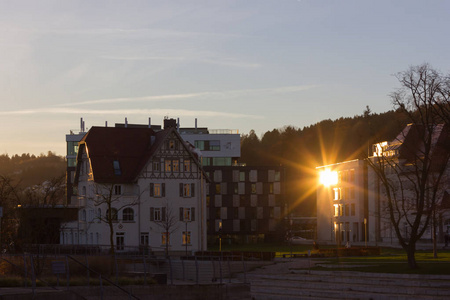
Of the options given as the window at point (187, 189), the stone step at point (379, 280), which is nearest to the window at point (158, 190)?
the window at point (187, 189)

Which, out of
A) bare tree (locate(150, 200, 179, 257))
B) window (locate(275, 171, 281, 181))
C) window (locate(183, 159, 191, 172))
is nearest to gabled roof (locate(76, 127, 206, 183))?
window (locate(183, 159, 191, 172))

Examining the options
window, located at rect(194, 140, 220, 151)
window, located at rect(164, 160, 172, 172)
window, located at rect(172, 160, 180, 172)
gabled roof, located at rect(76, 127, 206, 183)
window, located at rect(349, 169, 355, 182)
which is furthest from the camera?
window, located at rect(194, 140, 220, 151)

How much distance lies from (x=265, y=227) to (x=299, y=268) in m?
69.7

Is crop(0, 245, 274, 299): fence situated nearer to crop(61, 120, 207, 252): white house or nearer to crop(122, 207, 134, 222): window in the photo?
crop(122, 207, 134, 222): window

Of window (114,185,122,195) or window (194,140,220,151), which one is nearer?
window (114,185,122,195)

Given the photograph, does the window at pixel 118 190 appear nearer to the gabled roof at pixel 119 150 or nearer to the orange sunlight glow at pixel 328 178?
the gabled roof at pixel 119 150

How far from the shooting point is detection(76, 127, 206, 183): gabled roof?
8431 centimetres

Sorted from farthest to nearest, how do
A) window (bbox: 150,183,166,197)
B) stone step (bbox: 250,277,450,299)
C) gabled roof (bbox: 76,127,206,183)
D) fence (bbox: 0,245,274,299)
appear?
window (bbox: 150,183,166,197)
gabled roof (bbox: 76,127,206,183)
stone step (bbox: 250,277,450,299)
fence (bbox: 0,245,274,299)

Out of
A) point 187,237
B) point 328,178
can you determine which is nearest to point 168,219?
point 187,237

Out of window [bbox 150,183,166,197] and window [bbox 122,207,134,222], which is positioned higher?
window [bbox 150,183,166,197]

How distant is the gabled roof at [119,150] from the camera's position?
8431 cm

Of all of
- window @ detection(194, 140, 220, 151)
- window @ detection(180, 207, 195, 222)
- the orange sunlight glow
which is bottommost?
window @ detection(180, 207, 195, 222)

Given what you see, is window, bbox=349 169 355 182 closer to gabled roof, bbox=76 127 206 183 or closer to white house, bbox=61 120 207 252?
white house, bbox=61 120 207 252

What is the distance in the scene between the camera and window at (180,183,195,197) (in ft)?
284
